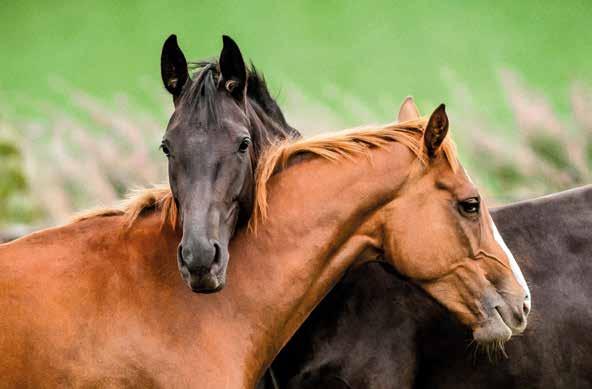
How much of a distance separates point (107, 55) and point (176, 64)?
9.32 metres

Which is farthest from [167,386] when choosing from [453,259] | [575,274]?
[575,274]

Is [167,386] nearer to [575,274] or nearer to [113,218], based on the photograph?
[113,218]

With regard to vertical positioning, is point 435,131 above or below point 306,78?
above

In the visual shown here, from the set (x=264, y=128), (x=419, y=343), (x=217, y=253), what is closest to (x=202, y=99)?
(x=264, y=128)

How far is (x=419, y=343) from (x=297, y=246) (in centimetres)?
77

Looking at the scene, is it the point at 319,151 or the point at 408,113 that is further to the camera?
the point at 408,113

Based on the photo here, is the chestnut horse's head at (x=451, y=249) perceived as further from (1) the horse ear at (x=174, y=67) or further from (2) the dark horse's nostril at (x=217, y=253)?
(1) the horse ear at (x=174, y=67)

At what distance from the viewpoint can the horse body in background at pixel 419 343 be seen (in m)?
5.05

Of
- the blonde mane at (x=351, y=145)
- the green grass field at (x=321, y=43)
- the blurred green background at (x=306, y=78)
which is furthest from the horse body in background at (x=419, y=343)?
the green grass field at (x=321, y=43)

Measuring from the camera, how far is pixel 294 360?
511cm

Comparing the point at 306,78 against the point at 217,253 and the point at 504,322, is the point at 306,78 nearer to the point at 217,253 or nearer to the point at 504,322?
the point at 504,322

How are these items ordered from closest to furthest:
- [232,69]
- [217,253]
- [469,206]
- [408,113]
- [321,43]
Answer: [217,253] → [232,69] → [469,206] → [408,113] → [321,43]

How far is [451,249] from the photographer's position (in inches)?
188

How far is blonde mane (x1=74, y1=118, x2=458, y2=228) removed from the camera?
484cm
